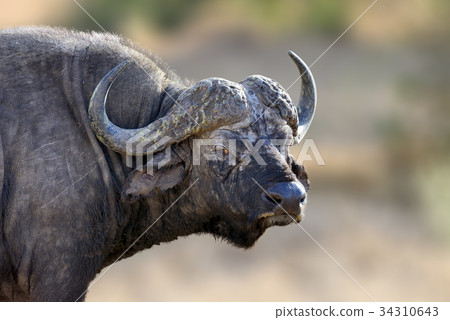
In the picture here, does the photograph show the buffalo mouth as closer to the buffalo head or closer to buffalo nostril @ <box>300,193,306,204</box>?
the buffalo head

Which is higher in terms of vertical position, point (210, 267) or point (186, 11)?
point (186, 11)

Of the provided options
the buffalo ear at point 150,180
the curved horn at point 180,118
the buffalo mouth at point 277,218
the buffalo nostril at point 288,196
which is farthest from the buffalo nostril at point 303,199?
the buffalo ear at point 150,180

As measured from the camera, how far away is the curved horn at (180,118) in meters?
9.31

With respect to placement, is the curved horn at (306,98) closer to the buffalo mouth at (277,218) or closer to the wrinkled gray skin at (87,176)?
the wrinkled gray skin at (87,176)

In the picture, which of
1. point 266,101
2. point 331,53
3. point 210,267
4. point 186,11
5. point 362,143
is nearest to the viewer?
point 266,101

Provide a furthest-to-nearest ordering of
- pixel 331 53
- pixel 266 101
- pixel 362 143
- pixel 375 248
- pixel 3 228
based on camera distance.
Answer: pixel 331 53 < pixel 362 143 < pixel 375 248 < pixel 266 101 < pixel 3 228

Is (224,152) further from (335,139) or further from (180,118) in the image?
(335,139)

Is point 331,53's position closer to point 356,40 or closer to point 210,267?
point 356,40

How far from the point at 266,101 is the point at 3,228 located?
9.65ft

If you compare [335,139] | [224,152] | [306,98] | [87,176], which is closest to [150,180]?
[87,176]

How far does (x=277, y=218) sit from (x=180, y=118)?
1.42 meters

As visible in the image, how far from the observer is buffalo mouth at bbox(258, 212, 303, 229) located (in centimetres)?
932

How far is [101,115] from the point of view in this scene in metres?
9.30

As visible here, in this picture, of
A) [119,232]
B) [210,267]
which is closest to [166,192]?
[119,232]
